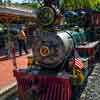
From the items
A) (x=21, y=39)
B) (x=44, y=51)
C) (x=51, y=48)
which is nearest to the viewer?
(x=51, y=48)

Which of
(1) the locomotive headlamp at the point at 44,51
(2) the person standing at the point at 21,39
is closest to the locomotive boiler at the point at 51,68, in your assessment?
(1) the locomotive headlamp at the point at 44,51

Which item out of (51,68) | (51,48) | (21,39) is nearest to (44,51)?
(51,48)

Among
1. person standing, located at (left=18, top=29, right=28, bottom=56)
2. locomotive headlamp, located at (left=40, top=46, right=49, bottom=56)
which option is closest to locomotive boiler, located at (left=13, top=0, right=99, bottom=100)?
locomotive headlamp, located at (left=40, top=46, right=49, bottom=56)

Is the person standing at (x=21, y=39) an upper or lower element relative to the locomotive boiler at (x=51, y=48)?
lower

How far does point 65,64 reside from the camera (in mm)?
6031

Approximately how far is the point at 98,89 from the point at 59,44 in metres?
1.84

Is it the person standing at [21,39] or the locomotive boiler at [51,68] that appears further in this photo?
the person standing at [21,39]

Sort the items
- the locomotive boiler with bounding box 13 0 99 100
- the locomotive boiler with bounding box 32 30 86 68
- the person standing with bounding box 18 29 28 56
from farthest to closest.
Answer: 1. the person standing with bounding box 18 29 28 56
2. the locomotive boiler with bounding box 32 30 86 68
3. the locomotive boiler with bounding box 13 0 99 100

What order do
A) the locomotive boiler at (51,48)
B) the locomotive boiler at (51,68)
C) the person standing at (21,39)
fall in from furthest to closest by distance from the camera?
1. the person standing at (21,39)
2. the locomotive boiler at (51,48)
3. the locomotive boiler at (51,68)

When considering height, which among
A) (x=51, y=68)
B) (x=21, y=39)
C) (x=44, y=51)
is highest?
(x=44, y=51)

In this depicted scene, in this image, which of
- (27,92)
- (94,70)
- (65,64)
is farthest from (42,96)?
(94,70)

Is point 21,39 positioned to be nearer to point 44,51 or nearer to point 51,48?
point 44,51

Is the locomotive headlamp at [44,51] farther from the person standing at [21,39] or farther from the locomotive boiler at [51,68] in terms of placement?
the person standing at [21,39]

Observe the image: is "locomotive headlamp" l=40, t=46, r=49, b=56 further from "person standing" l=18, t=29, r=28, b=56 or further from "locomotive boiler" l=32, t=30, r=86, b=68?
"person standing" l=18, t=29, r=28, b=56
